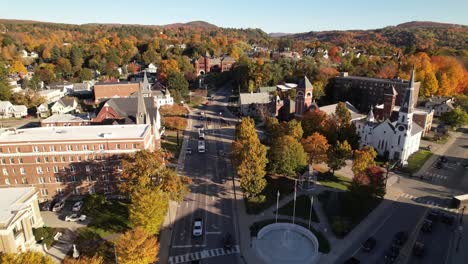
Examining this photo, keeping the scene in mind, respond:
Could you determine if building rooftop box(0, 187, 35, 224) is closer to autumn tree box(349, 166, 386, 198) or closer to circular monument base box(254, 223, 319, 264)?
circular monument base box(254, 223, 319, 264)

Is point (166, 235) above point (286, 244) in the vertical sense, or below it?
above

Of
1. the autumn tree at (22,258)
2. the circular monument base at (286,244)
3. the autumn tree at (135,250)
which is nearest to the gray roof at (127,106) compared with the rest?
the circular monument base at (286,244)

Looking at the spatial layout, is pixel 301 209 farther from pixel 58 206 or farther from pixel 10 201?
pixel 10 201

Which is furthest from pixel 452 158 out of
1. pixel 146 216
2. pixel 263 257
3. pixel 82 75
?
pixel 82 75

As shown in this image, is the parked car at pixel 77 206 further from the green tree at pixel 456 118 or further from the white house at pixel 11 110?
the green tree at pixel 456 118

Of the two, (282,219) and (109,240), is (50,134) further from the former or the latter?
(282,219)

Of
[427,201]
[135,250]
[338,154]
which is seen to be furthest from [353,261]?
[135,250]
